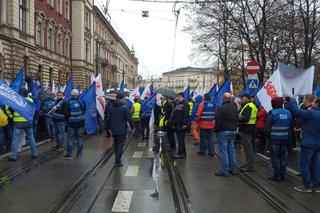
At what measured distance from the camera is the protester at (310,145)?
7750 millimetres

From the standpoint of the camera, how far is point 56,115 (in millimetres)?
12781

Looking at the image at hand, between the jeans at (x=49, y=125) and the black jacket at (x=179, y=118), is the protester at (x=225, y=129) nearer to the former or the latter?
the black jacket at (x=179, y=118)

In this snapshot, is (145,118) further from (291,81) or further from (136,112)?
(291,81)

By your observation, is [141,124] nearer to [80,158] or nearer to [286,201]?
[80,158]

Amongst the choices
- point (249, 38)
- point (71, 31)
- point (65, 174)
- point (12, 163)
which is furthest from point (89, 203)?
point (71, 31)

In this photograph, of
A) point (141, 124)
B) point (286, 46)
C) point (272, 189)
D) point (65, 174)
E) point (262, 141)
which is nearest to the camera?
point (272, 189)

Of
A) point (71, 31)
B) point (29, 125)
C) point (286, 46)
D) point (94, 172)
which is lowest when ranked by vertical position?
point (94, 172)

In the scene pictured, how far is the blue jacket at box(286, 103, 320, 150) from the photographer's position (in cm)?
774

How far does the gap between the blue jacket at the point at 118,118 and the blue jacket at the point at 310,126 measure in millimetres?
4355

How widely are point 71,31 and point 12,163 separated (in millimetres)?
47620

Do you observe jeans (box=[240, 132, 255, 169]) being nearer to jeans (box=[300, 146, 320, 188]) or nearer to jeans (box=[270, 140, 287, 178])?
jeans (box=[270, 140, 287, 178])

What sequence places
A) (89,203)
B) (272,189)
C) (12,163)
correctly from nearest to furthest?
(89,203) < (272,189) < (12,163)

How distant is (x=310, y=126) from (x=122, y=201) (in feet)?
12.5

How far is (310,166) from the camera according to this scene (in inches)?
314
